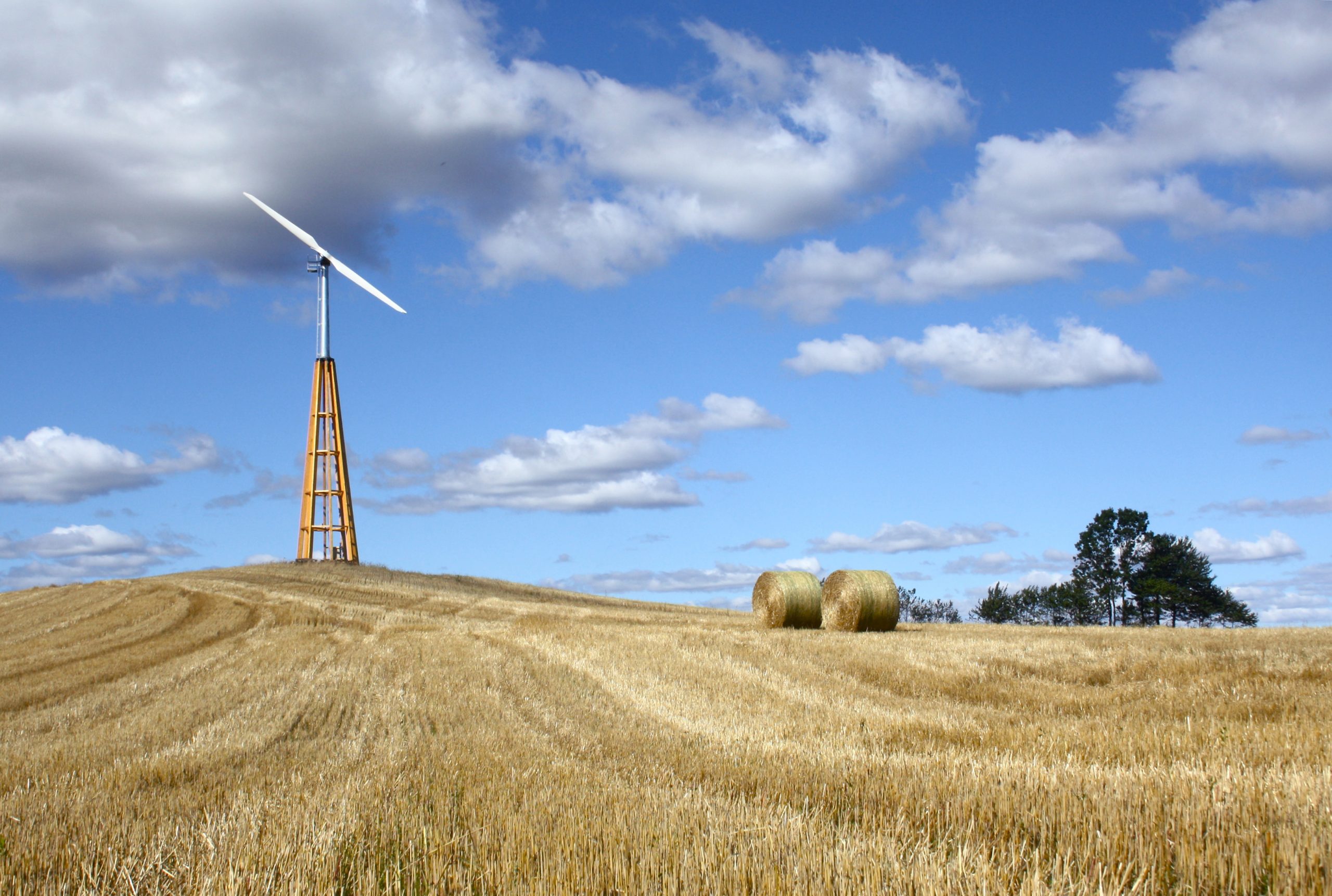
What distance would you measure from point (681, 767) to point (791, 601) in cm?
1801

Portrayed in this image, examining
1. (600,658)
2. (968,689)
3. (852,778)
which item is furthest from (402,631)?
(852,778)

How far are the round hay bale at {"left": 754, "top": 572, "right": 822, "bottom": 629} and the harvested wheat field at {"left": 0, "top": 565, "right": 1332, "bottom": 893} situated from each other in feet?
13.9

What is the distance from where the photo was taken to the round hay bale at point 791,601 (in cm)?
2600

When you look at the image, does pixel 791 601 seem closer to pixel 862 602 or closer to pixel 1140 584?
pixel 862 602

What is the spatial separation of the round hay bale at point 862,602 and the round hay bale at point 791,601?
51 cm

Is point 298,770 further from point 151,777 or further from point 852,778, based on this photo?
point 852,778

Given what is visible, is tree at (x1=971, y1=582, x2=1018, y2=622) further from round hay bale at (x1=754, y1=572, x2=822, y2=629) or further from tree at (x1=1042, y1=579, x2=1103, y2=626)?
round hay bale at (x1=754, y1=572, x2=822, y2=629)

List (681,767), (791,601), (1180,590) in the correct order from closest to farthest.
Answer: (681,767), (791,601), (1180,590)

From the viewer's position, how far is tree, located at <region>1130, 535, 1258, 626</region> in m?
61.5

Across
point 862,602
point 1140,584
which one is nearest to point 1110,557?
point 1140,584

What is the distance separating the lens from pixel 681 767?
8.34 meters

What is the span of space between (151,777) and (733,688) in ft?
27.4

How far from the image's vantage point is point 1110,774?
6.92m

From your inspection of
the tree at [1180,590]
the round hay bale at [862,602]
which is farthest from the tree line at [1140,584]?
the round hay bale at [862,602]
